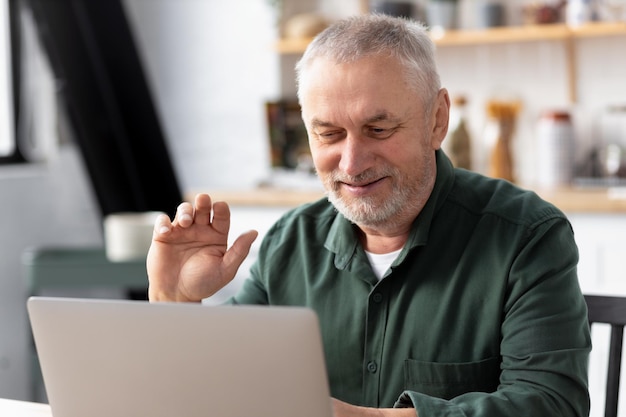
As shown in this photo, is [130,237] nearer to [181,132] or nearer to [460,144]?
[181,132]

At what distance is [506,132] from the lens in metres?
3.79

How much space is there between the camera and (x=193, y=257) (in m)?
1.69

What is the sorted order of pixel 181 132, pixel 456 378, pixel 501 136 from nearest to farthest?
pixel 456 378 < pixel 501 136 < pixel 181 132

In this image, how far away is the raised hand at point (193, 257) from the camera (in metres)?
1.67

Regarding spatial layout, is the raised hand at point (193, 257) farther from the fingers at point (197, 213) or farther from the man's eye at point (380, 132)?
the man's eye at point (380, 132)

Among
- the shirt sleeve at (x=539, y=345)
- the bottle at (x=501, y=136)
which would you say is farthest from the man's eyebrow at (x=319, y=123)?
the bottle at (x=501, y=136)

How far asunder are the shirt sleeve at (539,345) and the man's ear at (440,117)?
0.24m

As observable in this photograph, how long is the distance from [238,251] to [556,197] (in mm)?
1895

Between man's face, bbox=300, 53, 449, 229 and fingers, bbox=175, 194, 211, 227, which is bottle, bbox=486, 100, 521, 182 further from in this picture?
fingers, bbox=175, 194, 211, 227

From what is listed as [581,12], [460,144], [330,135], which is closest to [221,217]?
[330,135]

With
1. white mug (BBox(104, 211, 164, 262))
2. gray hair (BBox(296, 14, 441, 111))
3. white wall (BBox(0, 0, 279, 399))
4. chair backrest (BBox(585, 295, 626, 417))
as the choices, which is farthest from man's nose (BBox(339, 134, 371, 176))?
white wall (BBox(0, 0, 279, 399))

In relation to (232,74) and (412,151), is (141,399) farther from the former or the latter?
(232,74)

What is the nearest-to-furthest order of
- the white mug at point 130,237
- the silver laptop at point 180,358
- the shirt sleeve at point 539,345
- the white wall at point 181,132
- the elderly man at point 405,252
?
the silver laptop at point 180,358 < the shirt sleeve at point 539,345 < the elderly man at point 405,252 < the white mug at point 130,237 < the white wall at point 181,132

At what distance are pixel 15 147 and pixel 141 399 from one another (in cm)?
317
